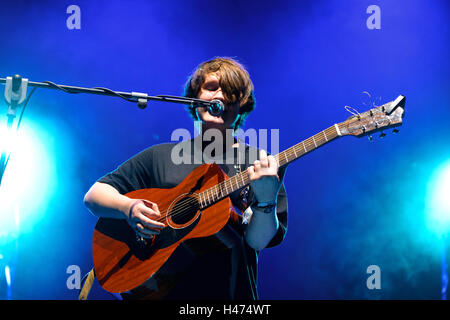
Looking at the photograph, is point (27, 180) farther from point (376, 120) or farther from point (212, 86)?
point (376, 120)

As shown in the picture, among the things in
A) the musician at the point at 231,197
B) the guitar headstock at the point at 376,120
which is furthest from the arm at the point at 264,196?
the guitar headstock at the point at 376,120

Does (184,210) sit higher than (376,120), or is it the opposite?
(376,120)

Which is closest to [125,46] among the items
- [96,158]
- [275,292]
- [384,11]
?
[96,158]

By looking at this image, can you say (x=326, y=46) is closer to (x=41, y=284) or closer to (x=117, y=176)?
(x=117, y=176)

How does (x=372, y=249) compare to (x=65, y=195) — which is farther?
(x=65, y=195)

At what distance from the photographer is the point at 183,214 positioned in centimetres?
209

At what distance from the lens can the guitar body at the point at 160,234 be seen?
1.96 m

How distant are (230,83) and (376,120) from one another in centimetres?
91

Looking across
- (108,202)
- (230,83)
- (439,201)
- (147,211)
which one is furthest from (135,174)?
(439,201)

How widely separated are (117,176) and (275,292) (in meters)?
Answer: 2.88

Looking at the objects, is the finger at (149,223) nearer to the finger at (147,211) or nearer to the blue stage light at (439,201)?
the finger at (147,211)

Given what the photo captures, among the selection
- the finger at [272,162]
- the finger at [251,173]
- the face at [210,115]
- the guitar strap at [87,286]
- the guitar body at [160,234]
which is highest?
the face at [210,115]

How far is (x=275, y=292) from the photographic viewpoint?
4.46 m

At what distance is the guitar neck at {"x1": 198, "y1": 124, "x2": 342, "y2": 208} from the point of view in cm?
199
